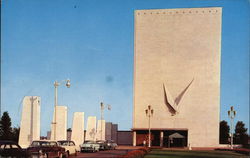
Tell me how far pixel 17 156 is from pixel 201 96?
2310 inches

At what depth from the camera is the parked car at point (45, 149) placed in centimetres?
2009

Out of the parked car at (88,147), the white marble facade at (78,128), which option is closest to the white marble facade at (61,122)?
the parked car at (88,147)

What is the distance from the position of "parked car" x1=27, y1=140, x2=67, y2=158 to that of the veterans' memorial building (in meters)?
49.1

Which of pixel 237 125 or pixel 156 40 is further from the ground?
pixel 156 40

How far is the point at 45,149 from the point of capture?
68.5 ft

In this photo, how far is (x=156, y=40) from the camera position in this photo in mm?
72625

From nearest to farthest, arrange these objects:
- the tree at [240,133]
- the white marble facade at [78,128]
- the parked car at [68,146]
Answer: the parked car at [68,146] < the white marble facade at [78,128] < the tree at [240,133]

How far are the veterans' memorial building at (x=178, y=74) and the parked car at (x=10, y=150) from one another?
55642 millimetres

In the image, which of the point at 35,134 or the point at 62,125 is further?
the point at 62,125

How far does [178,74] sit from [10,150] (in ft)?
191

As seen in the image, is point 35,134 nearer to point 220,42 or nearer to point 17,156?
point 17,156

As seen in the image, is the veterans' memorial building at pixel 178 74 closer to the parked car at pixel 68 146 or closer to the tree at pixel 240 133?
the tree at pixel 240 133

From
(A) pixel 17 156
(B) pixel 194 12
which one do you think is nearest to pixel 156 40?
(B) pixel 194 12

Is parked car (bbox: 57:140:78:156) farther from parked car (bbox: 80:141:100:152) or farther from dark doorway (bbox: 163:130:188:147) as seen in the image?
dark doorway (bbox: 163:130:188:147)
